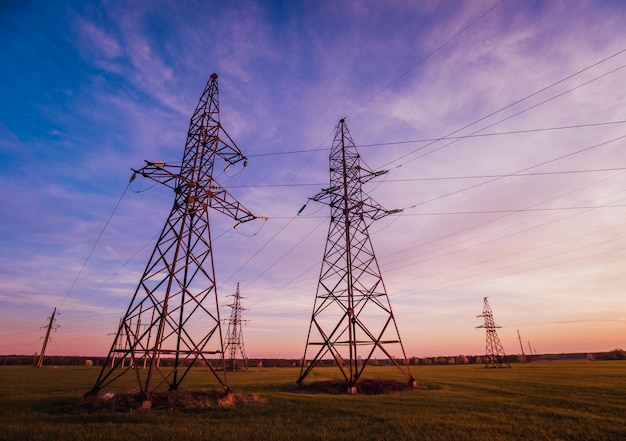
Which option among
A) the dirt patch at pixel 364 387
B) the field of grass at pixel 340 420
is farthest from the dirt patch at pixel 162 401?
the dirt patch at pixel 364 387

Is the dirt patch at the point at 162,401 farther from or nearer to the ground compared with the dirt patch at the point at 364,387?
farther from the ground

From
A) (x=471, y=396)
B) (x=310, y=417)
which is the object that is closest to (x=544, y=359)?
(x=471, y=396)

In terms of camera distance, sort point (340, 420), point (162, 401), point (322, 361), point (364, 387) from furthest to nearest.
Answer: point (322, 361)
point (364, 387)
point (162, 401)
point (340, 420)

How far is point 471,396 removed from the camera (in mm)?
18375

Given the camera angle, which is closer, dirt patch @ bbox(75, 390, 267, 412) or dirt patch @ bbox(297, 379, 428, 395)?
dirt patch @ bbox(75, 390, 267, 412)

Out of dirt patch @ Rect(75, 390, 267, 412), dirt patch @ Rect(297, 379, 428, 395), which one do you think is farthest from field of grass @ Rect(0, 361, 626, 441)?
dirt patch @ Rect(297, 379, 428, 395)

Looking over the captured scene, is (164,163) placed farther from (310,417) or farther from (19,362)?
(19,362)

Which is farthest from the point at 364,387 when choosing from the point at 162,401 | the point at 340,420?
the point at 162,401

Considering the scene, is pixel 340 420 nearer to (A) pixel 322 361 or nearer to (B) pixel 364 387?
(B) pixel 364 387

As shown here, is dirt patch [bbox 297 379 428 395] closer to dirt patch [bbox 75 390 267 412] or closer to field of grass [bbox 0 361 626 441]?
field of grass [bbox 0 361 626 441]

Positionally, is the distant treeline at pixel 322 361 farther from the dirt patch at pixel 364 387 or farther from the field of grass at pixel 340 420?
the field of grass at pixel 340 420

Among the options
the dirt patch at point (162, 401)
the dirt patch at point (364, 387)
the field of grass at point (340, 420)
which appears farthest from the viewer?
the dirt patch at point (364, 387)

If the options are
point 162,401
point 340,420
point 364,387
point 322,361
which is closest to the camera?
point 340,420

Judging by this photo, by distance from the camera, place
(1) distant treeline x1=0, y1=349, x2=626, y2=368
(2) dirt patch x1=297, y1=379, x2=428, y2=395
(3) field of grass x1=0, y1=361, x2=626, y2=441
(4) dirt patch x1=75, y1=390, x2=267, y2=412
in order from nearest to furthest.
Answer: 1. (3) field of grass x1=0, y1=361, x2=626, y2=441
2. (4) dirt patch x1=75, y1=390, x2=267, y2=412
3. (2) dirt patch x1=297, y1=379, x2=428, y2=395
4. (1) distant treeline x1=0, y1=349, x2=626, y2=368
